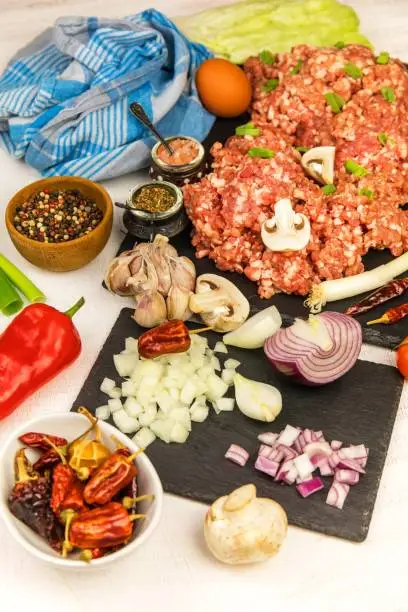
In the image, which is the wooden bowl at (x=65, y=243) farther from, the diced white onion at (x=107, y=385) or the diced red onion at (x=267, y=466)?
the diced red onion at (x=267, y=466)

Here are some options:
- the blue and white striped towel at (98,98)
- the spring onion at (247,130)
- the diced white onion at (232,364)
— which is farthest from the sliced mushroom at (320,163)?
the diced white onion at (232,364)

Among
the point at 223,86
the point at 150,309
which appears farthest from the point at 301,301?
the point at 223,86

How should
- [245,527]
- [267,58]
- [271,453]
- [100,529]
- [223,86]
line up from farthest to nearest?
1. [267,58]
2. [223,86]
3. [271,453]
4. [245,527]
5. [100,529]

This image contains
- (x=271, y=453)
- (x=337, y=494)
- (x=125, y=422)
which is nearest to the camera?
(x=337, y=494)

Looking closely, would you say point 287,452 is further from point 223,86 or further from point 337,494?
point 223,86

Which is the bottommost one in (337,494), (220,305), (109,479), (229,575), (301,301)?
(229,575)

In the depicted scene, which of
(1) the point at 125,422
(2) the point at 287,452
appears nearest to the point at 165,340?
(1) the point at 125,422

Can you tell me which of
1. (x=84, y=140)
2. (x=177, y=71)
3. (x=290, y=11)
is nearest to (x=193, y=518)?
(x=84, y=140)

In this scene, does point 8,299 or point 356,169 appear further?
point 356,169

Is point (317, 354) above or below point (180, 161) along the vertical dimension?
below
